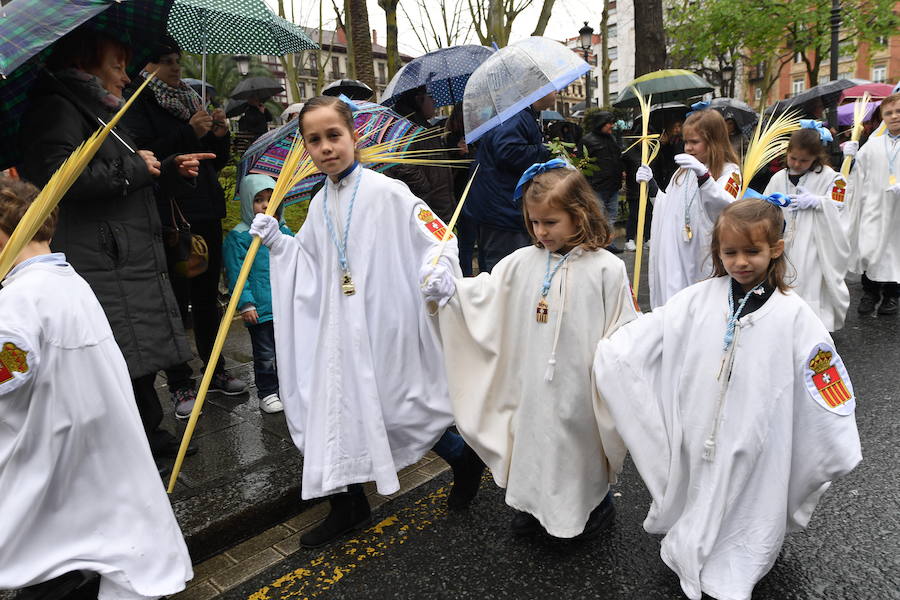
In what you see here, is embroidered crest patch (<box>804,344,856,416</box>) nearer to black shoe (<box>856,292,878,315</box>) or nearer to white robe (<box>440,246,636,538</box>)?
white robe (<box>440,246,636,538</box>)

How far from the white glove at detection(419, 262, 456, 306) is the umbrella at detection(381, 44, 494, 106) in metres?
3.58

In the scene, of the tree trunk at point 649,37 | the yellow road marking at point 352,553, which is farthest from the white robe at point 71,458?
the tree trunk at point 649,37

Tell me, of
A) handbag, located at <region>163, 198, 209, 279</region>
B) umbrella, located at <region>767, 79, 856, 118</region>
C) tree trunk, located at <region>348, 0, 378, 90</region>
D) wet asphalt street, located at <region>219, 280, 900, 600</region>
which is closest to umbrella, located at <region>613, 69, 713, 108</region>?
umbrella, located at <region>767, 79, 856, 118</region>

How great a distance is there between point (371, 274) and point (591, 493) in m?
1.27

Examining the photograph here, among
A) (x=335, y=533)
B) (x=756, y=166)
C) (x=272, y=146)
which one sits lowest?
(x=335, y=533)

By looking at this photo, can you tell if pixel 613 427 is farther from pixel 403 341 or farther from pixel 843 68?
pixel 843 68

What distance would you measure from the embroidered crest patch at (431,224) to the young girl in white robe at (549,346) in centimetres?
21

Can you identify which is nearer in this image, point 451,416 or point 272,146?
point 451,416

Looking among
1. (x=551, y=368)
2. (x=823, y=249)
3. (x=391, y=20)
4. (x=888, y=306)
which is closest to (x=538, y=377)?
(x=551, y=368)

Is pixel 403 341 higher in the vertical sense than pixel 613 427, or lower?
higher

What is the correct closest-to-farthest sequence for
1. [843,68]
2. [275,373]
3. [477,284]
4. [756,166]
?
[477,284] → [756,166] → [275,373] → [843,68]

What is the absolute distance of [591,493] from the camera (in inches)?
105

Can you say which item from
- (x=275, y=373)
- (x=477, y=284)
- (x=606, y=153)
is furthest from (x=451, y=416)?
(x=606, y=153)

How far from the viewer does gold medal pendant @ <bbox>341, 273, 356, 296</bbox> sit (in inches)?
112
